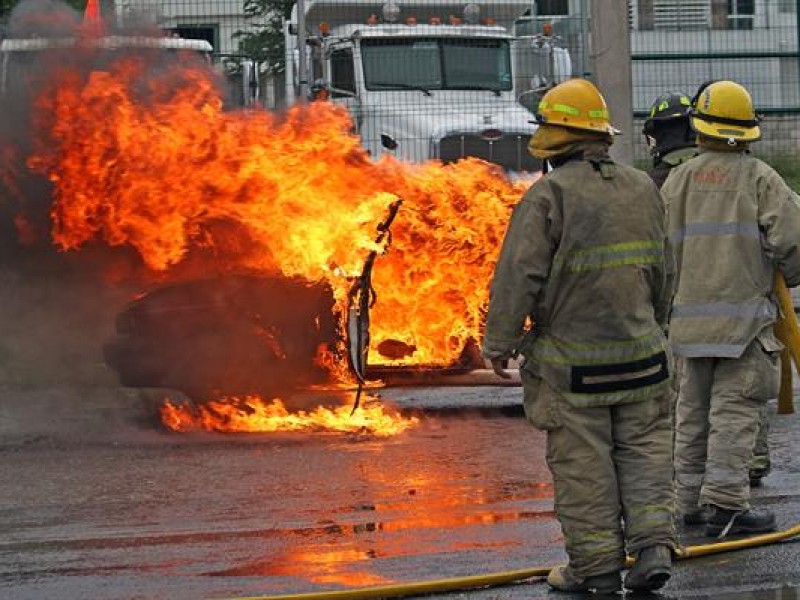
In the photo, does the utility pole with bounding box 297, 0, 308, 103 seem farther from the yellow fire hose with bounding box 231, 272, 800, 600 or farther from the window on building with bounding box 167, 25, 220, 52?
the yellow fire hose with bounding box 231, 272, 800, 600

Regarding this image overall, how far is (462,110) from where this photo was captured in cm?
1711

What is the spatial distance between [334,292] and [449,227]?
96 cm

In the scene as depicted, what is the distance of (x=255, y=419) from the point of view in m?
10.5

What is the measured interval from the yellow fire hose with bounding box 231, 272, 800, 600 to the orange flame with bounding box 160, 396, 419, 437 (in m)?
3.31

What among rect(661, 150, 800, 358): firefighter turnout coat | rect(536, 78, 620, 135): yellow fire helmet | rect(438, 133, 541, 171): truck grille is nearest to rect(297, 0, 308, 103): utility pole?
rect(438, 133, 541, 171): truck grille

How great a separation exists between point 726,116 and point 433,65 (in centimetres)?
1035

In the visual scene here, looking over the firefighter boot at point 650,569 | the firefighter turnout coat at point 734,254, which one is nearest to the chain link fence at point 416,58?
the firefighter turnout coat at point 734,254

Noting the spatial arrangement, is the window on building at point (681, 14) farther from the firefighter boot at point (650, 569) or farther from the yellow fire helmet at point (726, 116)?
the firefighter boot at point (650, 569)

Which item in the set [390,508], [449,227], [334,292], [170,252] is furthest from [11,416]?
[390,508]

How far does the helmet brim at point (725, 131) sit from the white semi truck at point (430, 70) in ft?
30.8

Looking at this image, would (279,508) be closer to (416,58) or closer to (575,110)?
(575,110)

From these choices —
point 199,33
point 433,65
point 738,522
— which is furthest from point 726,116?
point 199,33

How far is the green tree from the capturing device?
57.5ft

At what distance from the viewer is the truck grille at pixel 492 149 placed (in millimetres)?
16641
